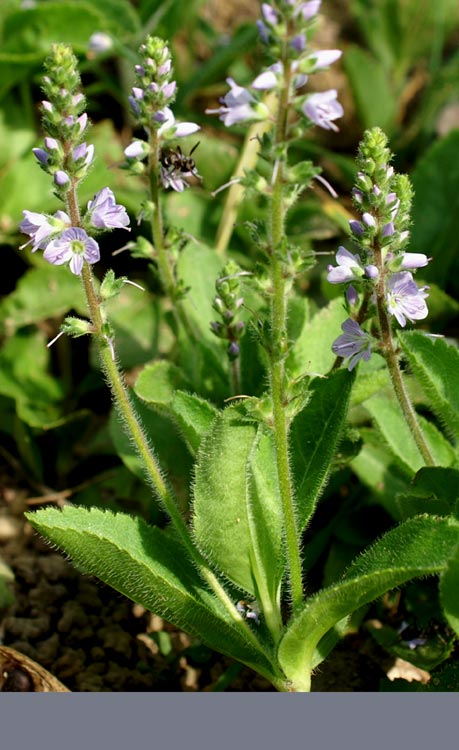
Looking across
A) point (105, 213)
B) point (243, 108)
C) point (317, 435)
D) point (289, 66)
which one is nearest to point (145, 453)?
point (317, 435)

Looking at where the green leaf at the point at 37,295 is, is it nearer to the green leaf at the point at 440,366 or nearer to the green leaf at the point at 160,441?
the green leaf at the point at 160,441

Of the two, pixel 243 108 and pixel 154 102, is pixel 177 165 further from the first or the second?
pixel 243 108

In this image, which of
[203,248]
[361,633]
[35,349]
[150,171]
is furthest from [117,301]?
[361,633]

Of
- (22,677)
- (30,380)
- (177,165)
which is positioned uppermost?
(177,165)

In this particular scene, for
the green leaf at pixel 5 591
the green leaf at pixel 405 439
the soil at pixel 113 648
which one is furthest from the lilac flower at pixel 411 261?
the green leaf at pixel 5 591

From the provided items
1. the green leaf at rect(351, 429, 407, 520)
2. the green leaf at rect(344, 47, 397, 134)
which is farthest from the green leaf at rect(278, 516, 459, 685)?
the green leaf at rect(344, 47, 397, 134)

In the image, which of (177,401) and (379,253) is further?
(177,401)

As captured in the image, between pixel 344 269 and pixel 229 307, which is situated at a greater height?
pixel 344 269

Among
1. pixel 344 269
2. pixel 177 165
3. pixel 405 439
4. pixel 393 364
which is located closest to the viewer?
pixel 344 269
